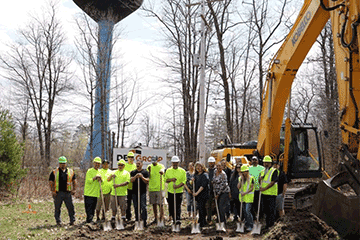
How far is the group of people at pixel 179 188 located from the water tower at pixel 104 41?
13735 mm

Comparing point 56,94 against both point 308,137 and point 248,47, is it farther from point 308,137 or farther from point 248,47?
point 308,137

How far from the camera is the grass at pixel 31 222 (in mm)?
9850

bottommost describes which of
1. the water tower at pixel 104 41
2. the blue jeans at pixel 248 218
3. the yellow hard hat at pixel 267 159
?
the blue jeans at pixel 248 218

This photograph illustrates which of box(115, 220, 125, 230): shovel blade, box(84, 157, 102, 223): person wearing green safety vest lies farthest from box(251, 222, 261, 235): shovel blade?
box(84, 157, 102, 223): person wearing green safety vest

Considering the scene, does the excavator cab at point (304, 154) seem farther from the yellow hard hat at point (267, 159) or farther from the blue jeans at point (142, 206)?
the blue jeans at point (142, 206)

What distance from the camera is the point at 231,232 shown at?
Answer: 393 inches

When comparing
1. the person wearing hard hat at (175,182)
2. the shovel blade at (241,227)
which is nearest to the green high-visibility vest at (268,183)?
the shovel blade at (241,227)

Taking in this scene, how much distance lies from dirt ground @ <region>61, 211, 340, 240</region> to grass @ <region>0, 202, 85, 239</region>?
33.0 inches

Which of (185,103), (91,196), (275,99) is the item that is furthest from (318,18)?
(185,103)

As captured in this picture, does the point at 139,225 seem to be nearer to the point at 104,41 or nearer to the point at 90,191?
the point at 90,191

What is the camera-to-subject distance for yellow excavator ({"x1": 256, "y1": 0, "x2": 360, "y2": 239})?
5863 millimetres

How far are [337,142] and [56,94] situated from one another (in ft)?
72.2

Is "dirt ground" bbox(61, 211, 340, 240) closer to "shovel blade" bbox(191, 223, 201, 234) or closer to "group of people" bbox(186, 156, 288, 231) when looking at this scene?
"shovel blade" bbox(191, 223, 201, 234)

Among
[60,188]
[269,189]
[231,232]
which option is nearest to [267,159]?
[269,189]
